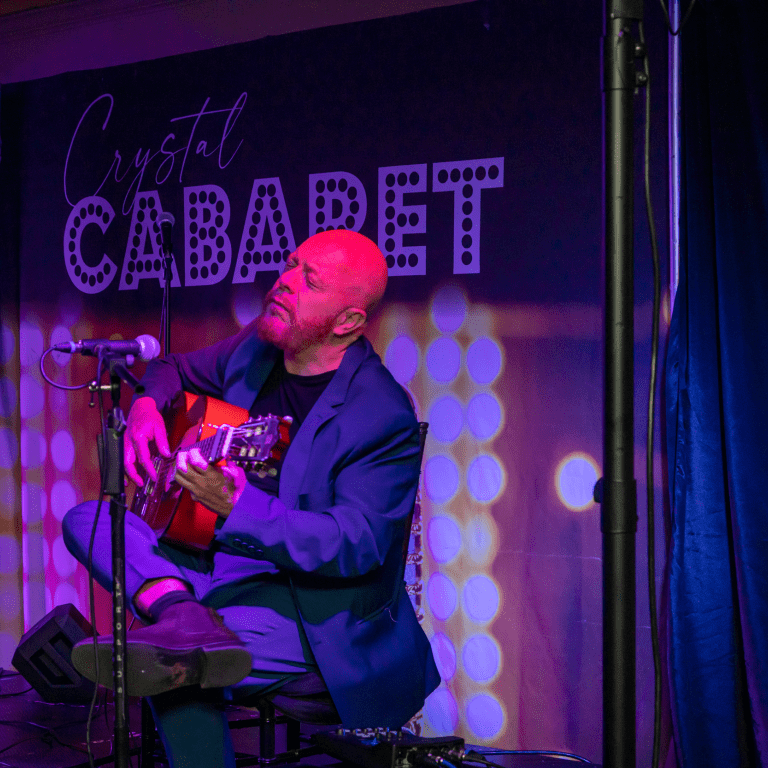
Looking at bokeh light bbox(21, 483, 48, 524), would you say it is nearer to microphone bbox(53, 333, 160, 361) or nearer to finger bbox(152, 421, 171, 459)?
finger bbox(152, 421, 171, 459)

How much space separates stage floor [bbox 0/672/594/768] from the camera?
115 inches

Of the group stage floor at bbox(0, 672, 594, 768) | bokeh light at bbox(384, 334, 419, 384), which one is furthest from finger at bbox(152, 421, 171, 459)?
bokeh light at bbox(384, 334, 419, 384)

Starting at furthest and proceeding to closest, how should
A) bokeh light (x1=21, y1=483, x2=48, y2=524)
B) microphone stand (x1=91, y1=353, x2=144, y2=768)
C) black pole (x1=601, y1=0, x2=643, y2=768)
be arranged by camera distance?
bokeh light (x1=21, y1=483, x2=48, y2=524) → microphone stand (x1=91, y1=353, x2=144, y2=768) → black pole (x1=601, y1=0, x2=643, y2=768)

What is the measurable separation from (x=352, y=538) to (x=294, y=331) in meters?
0.65

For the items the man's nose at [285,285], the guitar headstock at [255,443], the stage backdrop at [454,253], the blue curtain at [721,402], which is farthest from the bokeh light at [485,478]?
the guitar headstock at [255,443]

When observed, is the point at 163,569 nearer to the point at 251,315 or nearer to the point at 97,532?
the point at 97,532

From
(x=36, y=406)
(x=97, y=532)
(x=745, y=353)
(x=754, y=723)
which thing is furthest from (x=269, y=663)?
(x=36, y=406)

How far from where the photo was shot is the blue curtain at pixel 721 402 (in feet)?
8.84

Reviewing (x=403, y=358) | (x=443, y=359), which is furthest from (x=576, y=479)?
(x=403, y=358)

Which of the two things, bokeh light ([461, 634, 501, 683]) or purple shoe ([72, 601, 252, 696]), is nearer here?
purple shoe ([72, 601, 252, 696])

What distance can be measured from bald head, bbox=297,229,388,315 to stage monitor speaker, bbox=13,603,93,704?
163 cm

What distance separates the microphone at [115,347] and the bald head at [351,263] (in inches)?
20.5

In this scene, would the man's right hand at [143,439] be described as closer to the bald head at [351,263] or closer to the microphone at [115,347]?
the microphone at [115,347]

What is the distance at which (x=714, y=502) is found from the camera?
2764 mm
